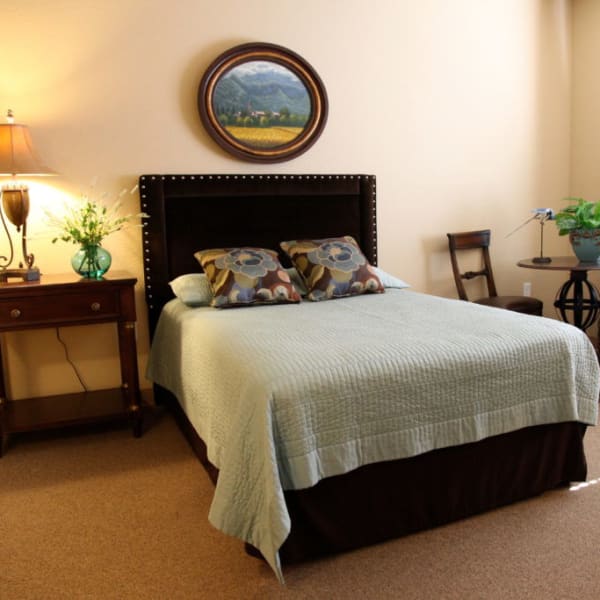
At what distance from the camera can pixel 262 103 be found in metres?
3.49

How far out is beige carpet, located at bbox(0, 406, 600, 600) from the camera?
1747 millimetres

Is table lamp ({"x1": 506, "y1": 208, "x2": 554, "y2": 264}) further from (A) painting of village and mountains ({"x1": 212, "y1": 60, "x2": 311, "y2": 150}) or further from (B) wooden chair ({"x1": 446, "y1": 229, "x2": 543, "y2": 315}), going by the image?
(A) painting of village and mountains ({"x1": 212, "y1": 60, "x2": 311, "y2": 150})

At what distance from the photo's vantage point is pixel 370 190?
375 cm

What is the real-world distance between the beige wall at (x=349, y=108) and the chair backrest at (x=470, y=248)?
0.44 ft

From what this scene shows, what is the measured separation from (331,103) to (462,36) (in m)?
1.11

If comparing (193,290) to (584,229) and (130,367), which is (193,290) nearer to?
(130,367)

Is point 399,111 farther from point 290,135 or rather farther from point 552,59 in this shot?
point 552,59

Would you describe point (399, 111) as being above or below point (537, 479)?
above

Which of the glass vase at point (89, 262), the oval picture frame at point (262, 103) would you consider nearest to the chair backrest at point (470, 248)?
the oval picture frame at point (262, 103)

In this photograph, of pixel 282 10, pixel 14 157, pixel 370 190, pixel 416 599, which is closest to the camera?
pixel 416 599

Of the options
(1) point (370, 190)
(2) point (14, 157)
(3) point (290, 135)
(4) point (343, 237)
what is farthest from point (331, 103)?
(2) point (14, 157)

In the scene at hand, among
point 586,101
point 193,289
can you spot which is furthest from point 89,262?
point 586,101

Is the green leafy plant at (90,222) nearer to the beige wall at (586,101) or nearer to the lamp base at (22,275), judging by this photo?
the lamp base at (22,275)

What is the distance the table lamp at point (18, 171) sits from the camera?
8.97 feet
